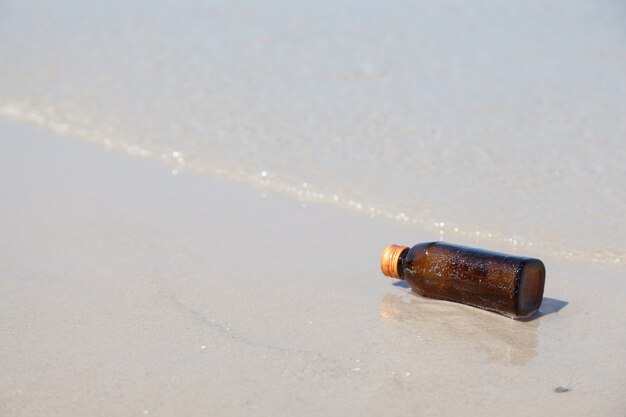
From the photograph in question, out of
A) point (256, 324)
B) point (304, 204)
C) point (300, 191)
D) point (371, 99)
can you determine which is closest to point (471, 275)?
point (256, 324)

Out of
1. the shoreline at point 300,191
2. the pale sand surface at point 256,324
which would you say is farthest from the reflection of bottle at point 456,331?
the shoreline at point 300,191

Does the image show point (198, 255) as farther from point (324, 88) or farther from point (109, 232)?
point (324, 88)

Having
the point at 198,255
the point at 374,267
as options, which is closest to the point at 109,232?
the point at 198,255

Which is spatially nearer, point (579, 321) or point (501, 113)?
point (579, 321)

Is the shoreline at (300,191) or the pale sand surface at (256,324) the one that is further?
the shoreline at (300,191)

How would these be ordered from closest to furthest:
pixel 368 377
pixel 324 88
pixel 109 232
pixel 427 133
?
1. pixel 368 377
2. pixel 109 232
3. pixel 427 133
4. pixel 324 88

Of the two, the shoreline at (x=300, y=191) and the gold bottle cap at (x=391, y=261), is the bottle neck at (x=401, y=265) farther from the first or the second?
the shoreline at (x=300, y=191)
